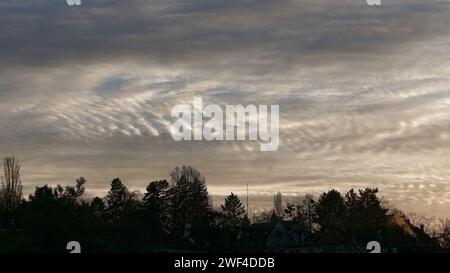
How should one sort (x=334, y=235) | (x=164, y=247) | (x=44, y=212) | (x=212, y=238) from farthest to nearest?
(x=334, y=235)
(x=44, y=212)
(x=164, y=247)
(x=212, y=238)

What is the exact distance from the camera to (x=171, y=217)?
37.8 m

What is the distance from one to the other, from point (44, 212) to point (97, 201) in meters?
6.70

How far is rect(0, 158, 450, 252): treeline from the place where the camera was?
31.1 metres

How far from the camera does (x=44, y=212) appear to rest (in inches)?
1417

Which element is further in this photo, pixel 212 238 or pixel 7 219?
pixel 7 219

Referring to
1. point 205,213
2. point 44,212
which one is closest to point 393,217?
point 205,213

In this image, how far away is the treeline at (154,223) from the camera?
31.1m

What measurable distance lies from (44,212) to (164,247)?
7.47 meters

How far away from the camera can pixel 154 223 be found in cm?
3775
